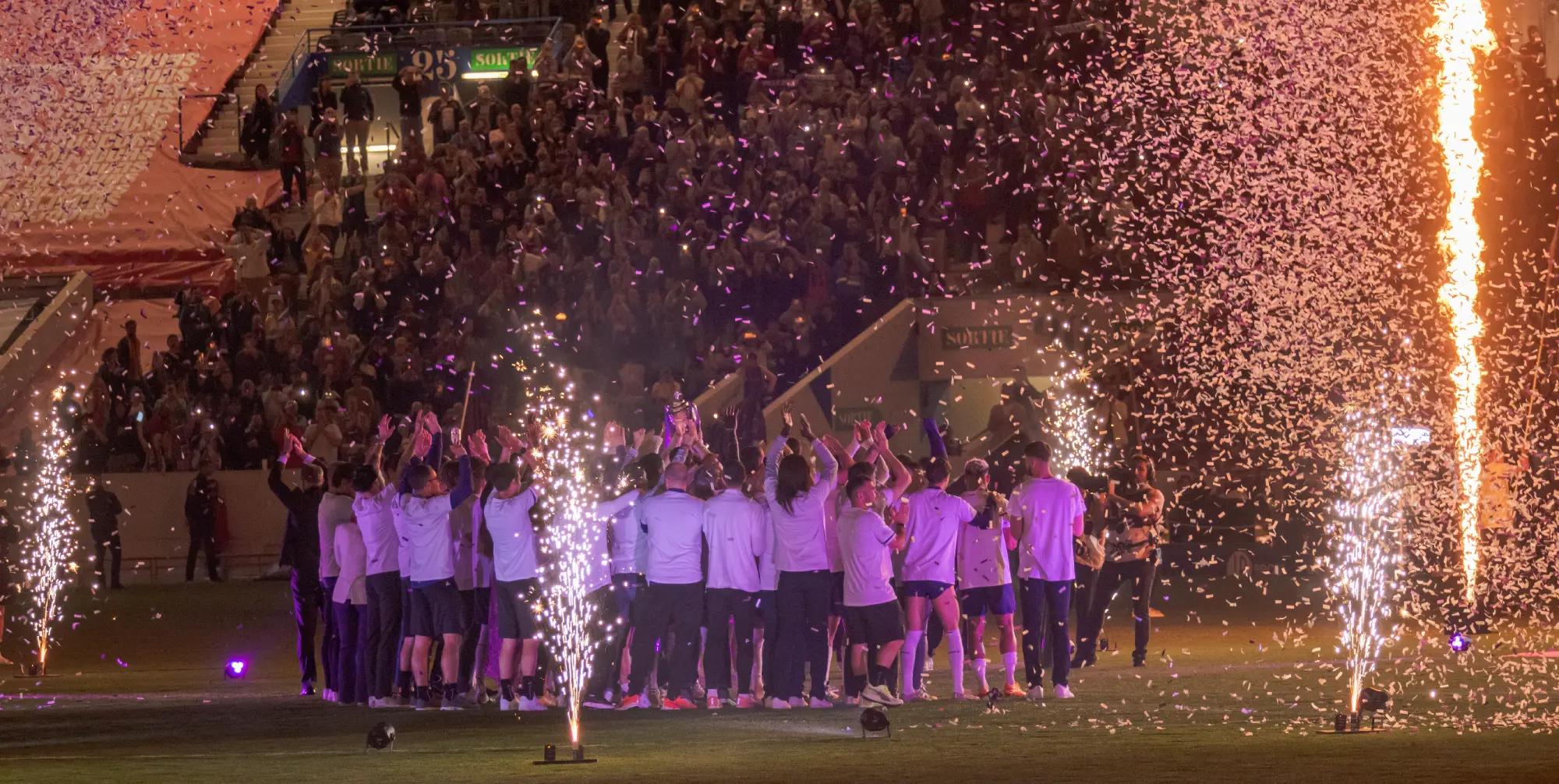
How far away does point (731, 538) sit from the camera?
1457 cm

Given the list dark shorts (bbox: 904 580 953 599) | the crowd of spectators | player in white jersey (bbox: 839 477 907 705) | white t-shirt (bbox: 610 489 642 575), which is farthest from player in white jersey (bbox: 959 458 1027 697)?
the crowd of spectators

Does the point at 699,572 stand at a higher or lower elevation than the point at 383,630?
higher

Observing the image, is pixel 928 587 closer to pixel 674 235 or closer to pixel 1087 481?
pixel 1087 481

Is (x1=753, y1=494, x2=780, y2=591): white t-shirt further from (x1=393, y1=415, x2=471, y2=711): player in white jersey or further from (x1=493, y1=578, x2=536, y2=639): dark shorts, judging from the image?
(x1=393, y1=415, x2=471, y2=711): player in white jersey

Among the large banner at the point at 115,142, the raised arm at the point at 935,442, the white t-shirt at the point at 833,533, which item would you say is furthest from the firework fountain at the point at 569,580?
the large banner at the point at 115,142

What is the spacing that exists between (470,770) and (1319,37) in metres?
13.1

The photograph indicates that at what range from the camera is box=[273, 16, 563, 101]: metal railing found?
3300 cm

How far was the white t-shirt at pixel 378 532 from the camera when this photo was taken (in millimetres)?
15156

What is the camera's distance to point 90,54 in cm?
3669

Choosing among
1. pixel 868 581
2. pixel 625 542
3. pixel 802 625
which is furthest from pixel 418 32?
pixel 868 581

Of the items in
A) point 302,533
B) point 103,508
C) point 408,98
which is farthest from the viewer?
point 408,98

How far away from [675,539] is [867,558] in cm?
122

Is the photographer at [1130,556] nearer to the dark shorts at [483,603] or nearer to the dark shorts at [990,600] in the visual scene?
the dark shorts at [990,600]

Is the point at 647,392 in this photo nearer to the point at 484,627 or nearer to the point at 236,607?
the point at 236,607
